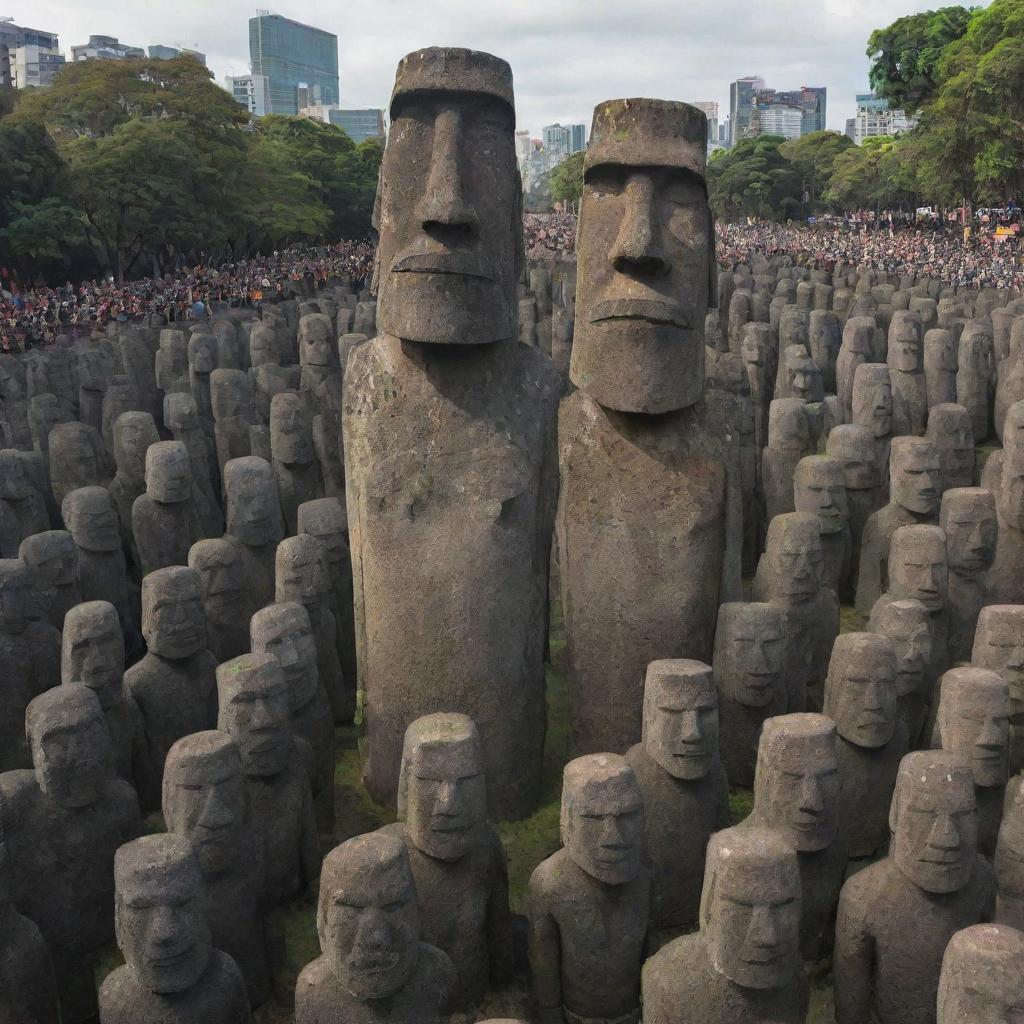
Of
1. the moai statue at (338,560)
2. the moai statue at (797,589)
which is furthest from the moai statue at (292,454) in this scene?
the moai statue at (797,589)

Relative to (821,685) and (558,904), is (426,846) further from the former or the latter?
(821,685)

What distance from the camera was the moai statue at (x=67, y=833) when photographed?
386 cm

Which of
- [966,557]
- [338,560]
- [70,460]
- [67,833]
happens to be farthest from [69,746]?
[966,557]

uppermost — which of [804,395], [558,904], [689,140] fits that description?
[689,140]

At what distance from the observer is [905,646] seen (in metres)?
4.93

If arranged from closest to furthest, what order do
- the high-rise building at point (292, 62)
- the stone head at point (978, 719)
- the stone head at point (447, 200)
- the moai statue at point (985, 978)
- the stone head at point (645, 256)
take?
the moai statue at point (985, 978), the stone head at point (978, 719), the stone head at point (447, 200), the stone head at point (645, 256), the high-rise building at point (292, 62)

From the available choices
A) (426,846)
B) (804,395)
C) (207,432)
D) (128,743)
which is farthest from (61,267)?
(426,846)

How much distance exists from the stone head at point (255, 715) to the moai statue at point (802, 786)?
1734 millimetres

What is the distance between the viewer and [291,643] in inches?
180

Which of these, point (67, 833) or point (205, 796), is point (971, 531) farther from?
point (67, 833)

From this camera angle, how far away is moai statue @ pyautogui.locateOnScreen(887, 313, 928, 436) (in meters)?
10.5

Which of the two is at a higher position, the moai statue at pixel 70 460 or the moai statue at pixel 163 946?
the moai statue at pixel 70 460

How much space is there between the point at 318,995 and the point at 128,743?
2076 mm

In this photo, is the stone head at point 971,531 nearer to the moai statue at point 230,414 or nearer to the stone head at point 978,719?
the stone head at point 978,719
